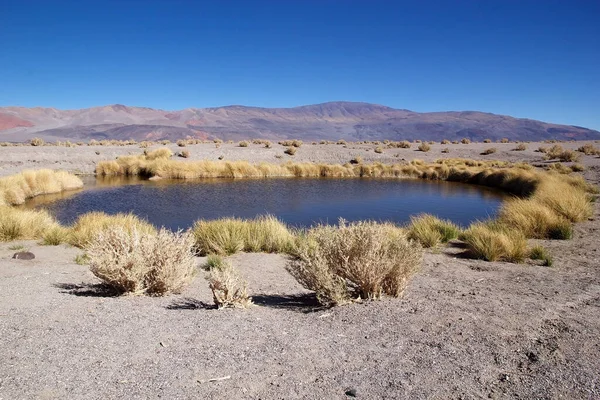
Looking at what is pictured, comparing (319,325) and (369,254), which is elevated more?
(369,254)

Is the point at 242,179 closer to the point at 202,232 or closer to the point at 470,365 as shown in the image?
the point at 202,232

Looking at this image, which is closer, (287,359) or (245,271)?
(287,359)

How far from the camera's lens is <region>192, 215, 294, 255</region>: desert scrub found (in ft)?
33.0

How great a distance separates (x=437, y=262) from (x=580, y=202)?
7615mm

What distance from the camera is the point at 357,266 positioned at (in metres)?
5.59

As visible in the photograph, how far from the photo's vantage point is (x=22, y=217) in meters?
11.6

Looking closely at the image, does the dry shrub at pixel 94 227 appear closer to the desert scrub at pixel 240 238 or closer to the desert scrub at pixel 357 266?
the desert scrub at pixel 240 238

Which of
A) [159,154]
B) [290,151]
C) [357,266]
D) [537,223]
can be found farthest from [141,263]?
[290,151]

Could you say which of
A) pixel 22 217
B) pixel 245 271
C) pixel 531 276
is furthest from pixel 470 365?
pixel 22 217

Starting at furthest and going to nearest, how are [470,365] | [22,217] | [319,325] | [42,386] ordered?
[22,217]
[319,325]
[470,365]
[42,386]

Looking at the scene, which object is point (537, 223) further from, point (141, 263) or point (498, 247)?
point (141, 263)

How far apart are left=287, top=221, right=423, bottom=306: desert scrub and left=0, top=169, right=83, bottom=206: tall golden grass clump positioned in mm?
16436

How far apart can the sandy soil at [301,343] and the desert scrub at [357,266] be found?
0.78 feet

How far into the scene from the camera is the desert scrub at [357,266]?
5555mm
